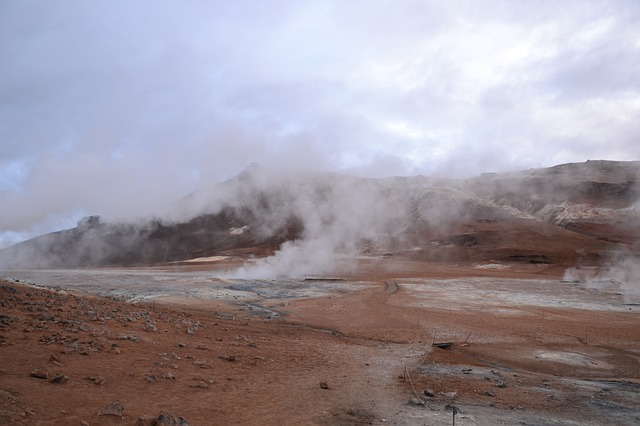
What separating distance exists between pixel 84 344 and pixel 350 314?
12146 millimetres

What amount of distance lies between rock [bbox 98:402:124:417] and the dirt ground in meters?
0.02

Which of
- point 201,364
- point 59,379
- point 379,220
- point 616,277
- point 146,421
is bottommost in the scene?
point 616,277

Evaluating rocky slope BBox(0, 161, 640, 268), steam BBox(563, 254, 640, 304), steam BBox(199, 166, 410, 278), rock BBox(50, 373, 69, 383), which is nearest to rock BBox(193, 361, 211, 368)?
rock BBox(50, 373, 69, 383)

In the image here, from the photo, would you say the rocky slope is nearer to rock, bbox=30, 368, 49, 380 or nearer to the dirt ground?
the dirt ground

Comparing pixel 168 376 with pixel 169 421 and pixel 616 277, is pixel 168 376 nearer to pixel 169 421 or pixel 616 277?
pixel 169 421

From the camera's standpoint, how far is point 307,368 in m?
10.2

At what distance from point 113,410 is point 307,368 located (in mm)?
4957

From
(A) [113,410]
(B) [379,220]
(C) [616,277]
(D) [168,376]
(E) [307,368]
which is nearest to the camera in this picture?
(A) [113,410]

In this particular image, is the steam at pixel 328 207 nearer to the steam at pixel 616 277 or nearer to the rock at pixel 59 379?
the steam at pixel 616 277

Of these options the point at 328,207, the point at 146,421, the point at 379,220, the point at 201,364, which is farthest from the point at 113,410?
the point at 379,220

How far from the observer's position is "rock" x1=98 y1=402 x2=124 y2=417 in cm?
592

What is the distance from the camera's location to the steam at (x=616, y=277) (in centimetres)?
2823

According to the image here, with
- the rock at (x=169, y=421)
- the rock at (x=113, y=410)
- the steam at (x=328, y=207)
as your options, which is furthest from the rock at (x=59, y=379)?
the steam at (x=328, y=207)

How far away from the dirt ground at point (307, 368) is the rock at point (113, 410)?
22 millimetres
